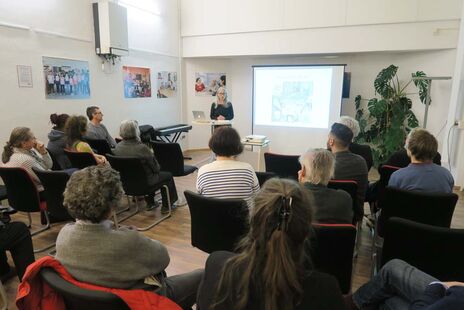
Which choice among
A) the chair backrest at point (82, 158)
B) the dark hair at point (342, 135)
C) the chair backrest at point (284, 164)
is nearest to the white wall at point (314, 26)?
the chair backrest at point (284, 164)

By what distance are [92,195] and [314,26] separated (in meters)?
5.58

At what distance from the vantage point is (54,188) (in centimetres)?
265

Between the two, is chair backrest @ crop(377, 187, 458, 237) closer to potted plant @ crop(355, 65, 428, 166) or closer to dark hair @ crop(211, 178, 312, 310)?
dark hair @ crop(211, 178, 312, 310)

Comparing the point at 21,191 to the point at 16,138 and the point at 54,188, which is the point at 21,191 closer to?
the point at 54,188

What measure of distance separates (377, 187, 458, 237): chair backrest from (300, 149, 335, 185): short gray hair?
2.02ft

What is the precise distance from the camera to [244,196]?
84.0 inches

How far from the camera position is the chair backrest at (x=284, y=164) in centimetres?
315

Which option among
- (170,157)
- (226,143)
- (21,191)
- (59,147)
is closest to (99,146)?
(59,147)

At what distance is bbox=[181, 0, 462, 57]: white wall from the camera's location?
5102 millimetres

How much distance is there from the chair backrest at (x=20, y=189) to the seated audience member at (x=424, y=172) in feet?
9.82

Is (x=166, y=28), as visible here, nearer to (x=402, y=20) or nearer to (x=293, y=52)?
(x=293, y=52)

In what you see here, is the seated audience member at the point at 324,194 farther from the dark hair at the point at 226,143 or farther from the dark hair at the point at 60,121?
the dark hair at the point at 60,121

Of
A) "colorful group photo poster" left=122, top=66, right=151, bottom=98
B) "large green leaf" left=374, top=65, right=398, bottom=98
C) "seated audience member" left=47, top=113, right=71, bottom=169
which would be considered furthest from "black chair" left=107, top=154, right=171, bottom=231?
"large green leaf" left=374, top=65, right=398, bottom=98

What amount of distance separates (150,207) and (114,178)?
2670 mm
